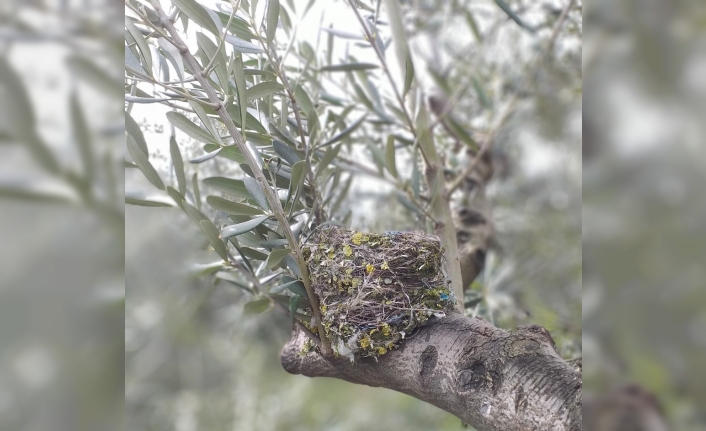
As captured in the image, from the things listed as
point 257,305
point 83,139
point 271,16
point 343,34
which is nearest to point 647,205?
point 83,139

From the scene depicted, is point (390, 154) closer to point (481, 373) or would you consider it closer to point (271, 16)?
point (271, 16)

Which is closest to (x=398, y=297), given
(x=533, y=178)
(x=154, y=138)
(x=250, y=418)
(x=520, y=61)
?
(x=154, y=138)

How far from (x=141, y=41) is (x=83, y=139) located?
267 mm

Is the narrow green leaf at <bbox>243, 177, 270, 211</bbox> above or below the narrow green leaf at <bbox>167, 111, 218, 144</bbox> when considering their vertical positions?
below

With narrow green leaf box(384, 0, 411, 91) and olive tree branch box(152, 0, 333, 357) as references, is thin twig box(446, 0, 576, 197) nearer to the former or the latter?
narrow green leaf box(384, 0, 411, 91)

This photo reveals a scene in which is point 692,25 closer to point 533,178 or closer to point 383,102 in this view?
point 383,102

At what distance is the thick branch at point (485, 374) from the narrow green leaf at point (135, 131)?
1.15ft

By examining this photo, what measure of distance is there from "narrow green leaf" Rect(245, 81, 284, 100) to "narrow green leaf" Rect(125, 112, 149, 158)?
13 centimetres

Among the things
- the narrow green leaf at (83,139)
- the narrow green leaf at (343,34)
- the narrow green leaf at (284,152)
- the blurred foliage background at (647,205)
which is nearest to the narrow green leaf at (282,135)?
the narrow green leaf at (284,152)

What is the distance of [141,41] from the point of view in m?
0.61

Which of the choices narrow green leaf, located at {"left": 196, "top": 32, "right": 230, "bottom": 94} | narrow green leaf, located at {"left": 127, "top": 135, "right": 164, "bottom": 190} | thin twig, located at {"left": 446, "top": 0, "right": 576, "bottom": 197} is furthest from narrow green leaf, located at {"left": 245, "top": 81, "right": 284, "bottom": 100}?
thin twig, located at {"left": 446, "top": 0, "right": 576, "bottom": 197}

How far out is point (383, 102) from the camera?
1150 mm

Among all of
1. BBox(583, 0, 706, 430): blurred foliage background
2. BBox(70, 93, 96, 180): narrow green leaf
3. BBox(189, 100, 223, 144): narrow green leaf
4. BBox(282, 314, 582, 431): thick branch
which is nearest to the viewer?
BBox(583, 0, 706, 430): blurred foliage background

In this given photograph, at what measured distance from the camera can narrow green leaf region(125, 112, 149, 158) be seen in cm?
63
